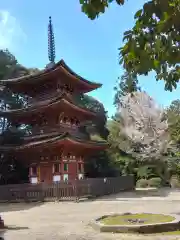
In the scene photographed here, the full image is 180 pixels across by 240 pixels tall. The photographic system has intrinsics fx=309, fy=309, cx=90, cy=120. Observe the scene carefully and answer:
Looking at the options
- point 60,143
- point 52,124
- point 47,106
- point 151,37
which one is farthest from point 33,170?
point 151,37

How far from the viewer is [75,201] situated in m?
19.9

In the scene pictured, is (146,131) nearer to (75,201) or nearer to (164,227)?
(75,201)

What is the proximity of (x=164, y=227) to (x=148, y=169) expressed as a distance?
89.6 feet

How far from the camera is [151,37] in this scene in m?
3.42

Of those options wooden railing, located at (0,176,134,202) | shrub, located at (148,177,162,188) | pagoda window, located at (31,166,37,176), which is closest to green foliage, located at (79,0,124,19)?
wooden railing, located at (0,176,134,202)

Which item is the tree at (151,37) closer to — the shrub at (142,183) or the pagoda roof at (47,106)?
the pagoda roof at (47,106)

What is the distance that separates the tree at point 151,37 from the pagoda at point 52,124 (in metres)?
18.2

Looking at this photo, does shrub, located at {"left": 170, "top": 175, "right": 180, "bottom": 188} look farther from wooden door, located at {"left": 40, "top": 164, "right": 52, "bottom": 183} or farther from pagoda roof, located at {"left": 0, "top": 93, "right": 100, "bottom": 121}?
wooden door, located at {"left": 40, "top": 164, "right": 52, "bottom": 183}

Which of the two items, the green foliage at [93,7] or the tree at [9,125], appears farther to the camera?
the tree at [9,125]

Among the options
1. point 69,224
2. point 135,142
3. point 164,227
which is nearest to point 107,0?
point 164,227

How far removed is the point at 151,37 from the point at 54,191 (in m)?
18.3

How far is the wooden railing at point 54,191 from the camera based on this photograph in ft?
67.4

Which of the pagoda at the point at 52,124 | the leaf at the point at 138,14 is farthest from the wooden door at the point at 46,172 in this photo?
the leaf at the point at 138,14

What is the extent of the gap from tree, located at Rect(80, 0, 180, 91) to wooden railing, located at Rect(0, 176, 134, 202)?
1762 cm
